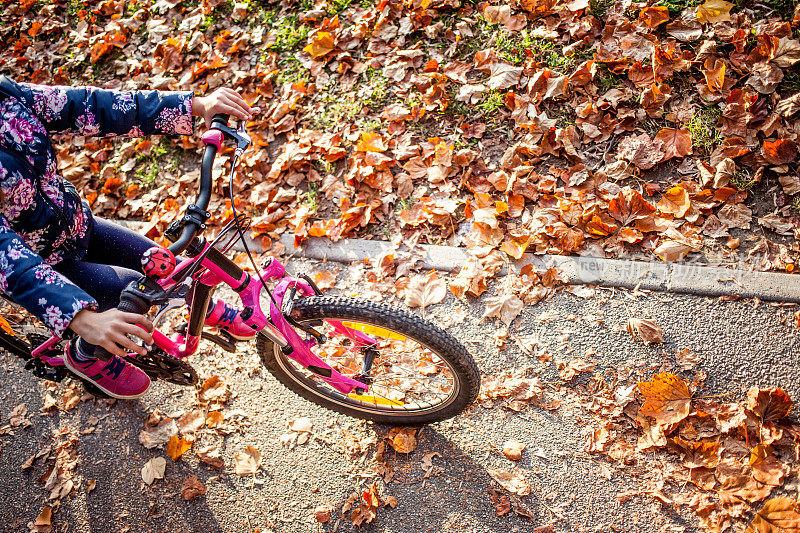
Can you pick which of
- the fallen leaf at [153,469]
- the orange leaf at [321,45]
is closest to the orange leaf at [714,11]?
the orange leaf at [321,45]

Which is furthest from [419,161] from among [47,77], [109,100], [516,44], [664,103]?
[47,77]

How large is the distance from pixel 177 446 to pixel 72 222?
1.37 m

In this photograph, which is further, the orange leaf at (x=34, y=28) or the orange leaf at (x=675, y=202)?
the orange leaf at (x=34, y=28)

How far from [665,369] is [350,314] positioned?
1.73 metres

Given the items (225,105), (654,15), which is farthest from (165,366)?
(654,15)

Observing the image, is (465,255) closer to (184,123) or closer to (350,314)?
(350,314)

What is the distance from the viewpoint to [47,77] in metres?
4.61

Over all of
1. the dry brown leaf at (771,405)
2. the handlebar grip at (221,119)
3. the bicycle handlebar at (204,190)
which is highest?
the handlebar grip at (221,119)

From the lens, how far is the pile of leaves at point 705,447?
2178 millimetres

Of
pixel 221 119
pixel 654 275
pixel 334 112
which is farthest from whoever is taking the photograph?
pixel 334 112

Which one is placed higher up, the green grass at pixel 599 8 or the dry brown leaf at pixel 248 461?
the green grass at pixel 599 8

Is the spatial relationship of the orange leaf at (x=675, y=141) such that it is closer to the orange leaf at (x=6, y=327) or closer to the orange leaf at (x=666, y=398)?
the orange leaf at (x=666, y=398)

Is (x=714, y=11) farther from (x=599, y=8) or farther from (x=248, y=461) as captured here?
(x=248, y=461)

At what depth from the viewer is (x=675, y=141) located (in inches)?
121
